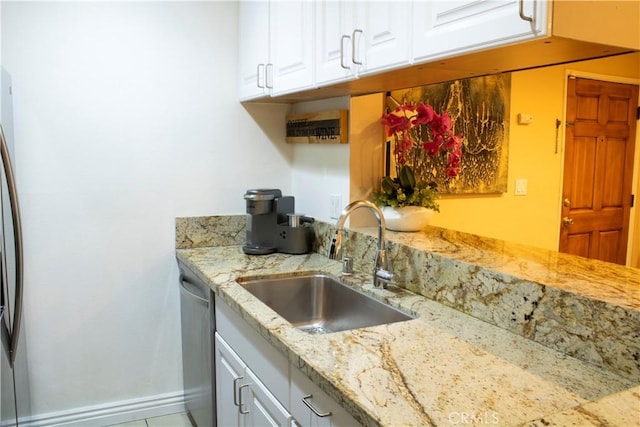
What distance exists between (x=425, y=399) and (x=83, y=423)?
2158mm

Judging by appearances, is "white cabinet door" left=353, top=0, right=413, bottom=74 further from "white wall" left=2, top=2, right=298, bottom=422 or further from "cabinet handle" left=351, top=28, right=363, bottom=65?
"white wall" left=2, top=2, right=298, bottom=422

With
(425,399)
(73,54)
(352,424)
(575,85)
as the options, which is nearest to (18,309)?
(73,54)

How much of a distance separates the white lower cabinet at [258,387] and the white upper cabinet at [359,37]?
3.00 feet

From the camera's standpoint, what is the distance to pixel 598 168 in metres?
3.84

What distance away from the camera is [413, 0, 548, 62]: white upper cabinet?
1.13 meters

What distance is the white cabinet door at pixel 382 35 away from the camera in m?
1.50

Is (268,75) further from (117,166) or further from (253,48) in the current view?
(117,166)

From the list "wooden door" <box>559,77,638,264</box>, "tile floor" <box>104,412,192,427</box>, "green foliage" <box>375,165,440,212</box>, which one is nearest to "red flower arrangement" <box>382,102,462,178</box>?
"green foliage" <box>375,165,440,212</box>

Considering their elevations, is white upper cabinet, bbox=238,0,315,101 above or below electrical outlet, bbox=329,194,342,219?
above

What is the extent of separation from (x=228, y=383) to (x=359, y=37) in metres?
1.35

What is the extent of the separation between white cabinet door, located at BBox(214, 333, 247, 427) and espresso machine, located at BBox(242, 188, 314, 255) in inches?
22.9

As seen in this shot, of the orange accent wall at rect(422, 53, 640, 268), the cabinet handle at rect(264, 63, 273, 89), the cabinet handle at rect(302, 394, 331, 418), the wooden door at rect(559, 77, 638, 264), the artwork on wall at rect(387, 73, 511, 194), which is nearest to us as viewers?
the cabinet handle at rect(302, 394, 331, 418)

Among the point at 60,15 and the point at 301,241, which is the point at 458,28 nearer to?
the point at 301,241

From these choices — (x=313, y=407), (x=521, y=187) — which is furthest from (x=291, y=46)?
(x=521, y=187)
